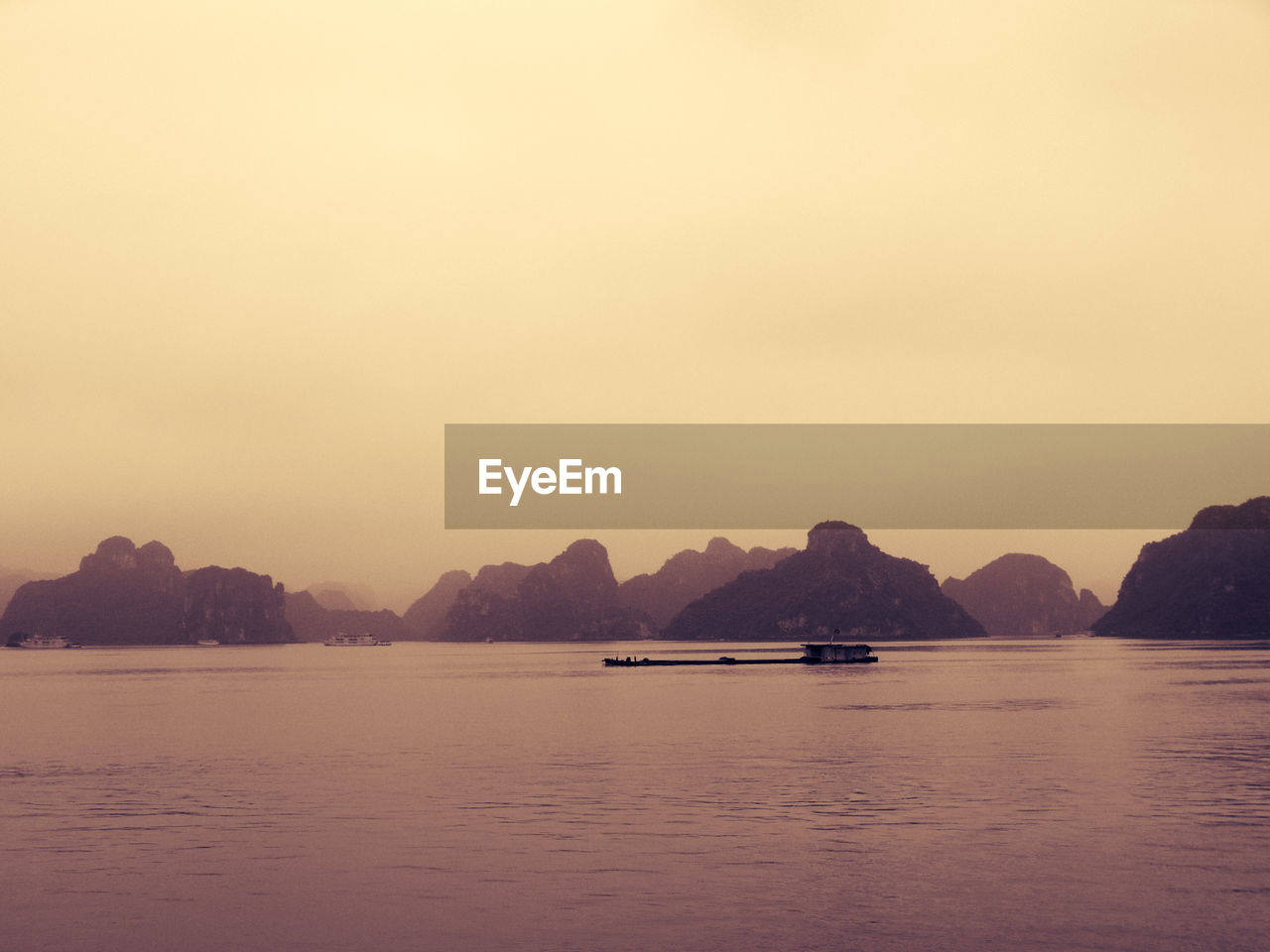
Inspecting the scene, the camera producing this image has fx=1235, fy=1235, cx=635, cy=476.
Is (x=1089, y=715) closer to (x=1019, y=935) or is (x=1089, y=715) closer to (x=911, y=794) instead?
(x=911, y=794)

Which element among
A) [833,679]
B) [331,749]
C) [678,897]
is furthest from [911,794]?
[833,679]

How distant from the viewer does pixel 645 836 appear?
3978 centimetres

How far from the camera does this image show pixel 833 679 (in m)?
173

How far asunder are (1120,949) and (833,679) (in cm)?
14936

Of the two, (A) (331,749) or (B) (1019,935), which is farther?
(A) (331,749)

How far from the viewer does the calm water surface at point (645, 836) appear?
28.2 metres

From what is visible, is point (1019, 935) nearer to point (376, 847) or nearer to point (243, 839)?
point (376, 847)

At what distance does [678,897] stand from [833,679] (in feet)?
478

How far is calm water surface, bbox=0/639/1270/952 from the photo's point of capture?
1112 inches

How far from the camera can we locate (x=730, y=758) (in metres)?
64.2

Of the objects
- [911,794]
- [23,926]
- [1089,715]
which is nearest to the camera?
[23,926]

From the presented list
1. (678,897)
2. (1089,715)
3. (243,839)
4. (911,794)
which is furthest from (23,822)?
(1089,715)

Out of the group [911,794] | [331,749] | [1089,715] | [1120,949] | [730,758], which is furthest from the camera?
[1089,715]

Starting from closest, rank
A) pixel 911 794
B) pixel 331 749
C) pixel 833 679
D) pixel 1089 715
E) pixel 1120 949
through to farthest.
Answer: pixel 1120 949 → pixel 911 794 → pixel 331 749 → pixel 1089 715 → pixel 833 679
